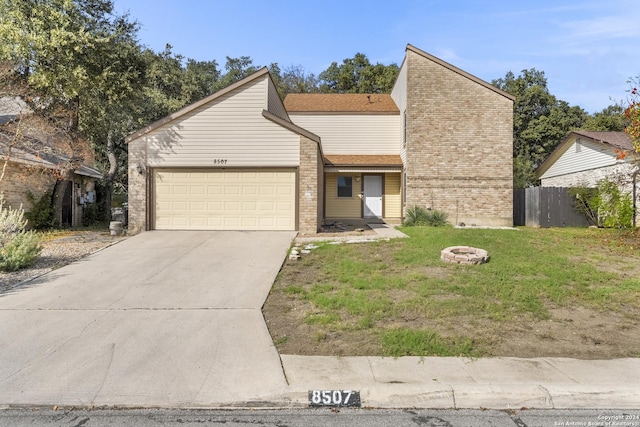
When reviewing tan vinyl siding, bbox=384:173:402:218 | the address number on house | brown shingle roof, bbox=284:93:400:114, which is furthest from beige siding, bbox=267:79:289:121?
the address number on house

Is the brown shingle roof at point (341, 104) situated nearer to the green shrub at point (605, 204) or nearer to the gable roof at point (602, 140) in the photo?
the green shrub at point (605, 204)

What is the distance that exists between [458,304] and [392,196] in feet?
43.6

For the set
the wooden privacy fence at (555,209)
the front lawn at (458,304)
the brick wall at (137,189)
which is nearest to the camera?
the front lawn at (458,304)

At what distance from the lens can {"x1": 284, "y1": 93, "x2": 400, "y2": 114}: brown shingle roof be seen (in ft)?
64.1

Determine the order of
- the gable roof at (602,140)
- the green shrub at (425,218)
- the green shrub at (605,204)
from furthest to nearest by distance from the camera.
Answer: the gable roof at (602,140)
the green shrub at (425,218)
the green shrub at (605,204)

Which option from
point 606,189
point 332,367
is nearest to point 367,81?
point 606,189

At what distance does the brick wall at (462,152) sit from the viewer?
54.1 feet

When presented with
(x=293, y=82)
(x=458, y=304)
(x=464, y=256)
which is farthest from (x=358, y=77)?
(x=458, y=304)

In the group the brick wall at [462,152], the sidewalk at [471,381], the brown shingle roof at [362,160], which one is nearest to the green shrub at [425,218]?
the brick wall at [462,152]

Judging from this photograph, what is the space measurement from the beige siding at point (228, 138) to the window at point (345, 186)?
6.21 metres

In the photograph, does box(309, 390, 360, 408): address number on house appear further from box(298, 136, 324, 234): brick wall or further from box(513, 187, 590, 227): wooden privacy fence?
box(513, 187, 590, 227): wooden privacy fence

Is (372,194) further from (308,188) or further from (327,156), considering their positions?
(308,188)

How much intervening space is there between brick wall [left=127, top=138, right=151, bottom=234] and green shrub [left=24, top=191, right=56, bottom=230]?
455 centimetres

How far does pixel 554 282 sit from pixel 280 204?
8.57 meters
